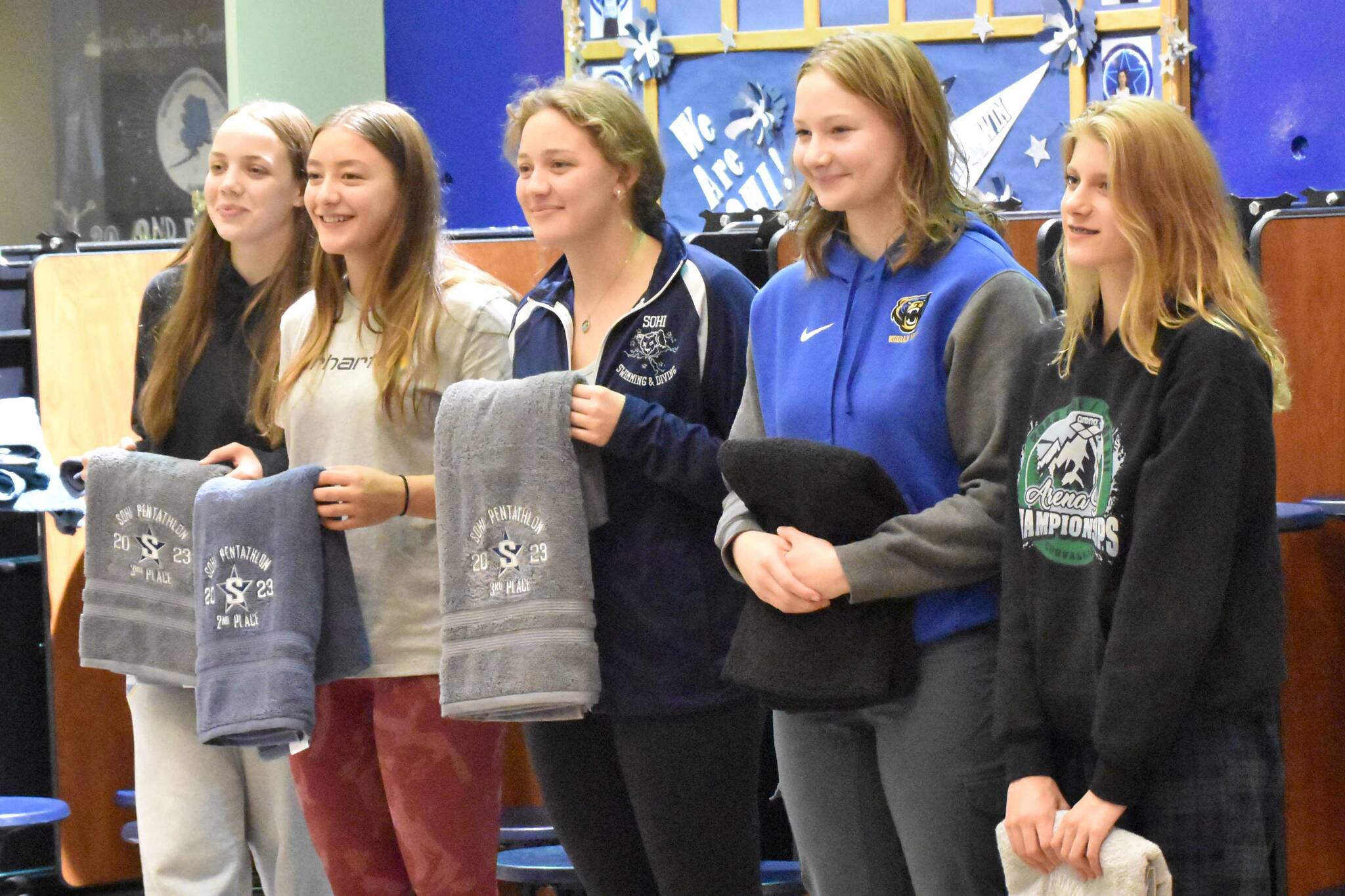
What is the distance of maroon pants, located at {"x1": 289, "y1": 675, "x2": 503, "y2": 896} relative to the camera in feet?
6.61

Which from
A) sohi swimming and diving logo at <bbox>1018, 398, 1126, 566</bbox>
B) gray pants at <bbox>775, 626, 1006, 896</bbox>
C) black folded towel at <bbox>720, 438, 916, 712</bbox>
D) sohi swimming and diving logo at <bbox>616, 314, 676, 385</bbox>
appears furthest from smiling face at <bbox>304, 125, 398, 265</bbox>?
sohi swimming and diving logo at <bbox>1018, 398, 1126, 566</bbox>

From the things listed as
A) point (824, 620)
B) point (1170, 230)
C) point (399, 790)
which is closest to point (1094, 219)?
point (1170, 230)

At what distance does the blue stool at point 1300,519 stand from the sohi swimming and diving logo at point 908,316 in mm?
956

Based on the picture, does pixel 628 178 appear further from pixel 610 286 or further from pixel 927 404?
pixel 927 404

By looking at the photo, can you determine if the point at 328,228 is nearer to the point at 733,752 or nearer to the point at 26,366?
the point at 733,752

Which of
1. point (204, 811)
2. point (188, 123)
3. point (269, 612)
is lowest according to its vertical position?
point (204, 811)

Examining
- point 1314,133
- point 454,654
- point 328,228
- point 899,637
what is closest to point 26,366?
point 328,228

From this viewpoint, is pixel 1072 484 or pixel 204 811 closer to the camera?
pixel 1072 484

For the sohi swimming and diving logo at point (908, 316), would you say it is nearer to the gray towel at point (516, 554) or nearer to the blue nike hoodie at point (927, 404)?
the blue nike hoodie at point (927, 404)

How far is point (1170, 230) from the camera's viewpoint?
59.2 inches

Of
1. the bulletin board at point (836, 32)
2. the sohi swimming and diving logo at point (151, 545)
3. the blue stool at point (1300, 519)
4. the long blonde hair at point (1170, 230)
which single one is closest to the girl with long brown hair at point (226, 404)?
the sohi swimming and diving logo at point (151, 545)

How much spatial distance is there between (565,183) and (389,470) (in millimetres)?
475

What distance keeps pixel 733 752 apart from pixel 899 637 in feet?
1.06

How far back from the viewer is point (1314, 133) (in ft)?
14.2
